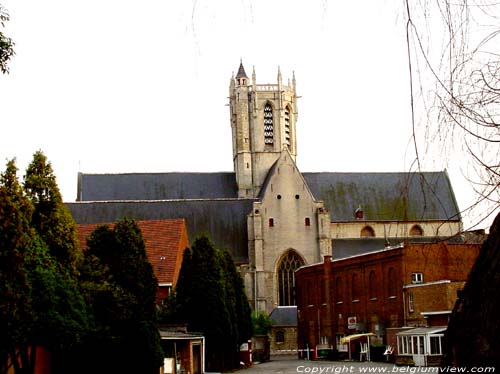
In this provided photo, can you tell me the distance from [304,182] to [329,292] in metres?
17.0

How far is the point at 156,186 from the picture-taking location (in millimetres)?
77812

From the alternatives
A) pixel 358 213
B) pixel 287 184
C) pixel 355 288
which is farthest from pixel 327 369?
pixel 358 213

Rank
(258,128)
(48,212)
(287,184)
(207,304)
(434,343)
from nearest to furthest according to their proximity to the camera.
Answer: (48,212) → (207,304) → (434,343) → (287,184) → (258,128)

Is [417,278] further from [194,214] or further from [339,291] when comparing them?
[194,214]

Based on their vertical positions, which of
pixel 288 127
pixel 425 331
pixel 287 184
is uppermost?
pixel 288 127

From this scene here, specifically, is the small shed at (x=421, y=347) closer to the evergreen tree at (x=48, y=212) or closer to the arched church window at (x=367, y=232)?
the evergreen tree at (x=48, y=212)

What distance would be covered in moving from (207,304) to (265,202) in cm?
3453

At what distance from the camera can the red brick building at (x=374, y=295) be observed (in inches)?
1660

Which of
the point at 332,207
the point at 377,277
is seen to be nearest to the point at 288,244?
the point at 332,207

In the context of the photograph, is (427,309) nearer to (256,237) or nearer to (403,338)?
(403,338)

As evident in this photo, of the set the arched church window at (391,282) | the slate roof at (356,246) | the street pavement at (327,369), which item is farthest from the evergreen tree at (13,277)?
the slate roof at (356,246)

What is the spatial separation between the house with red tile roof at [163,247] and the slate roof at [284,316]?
2175 centimetres

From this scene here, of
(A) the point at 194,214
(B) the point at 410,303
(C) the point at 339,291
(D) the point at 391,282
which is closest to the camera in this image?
(B) the point at 410,303

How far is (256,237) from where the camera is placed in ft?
223
